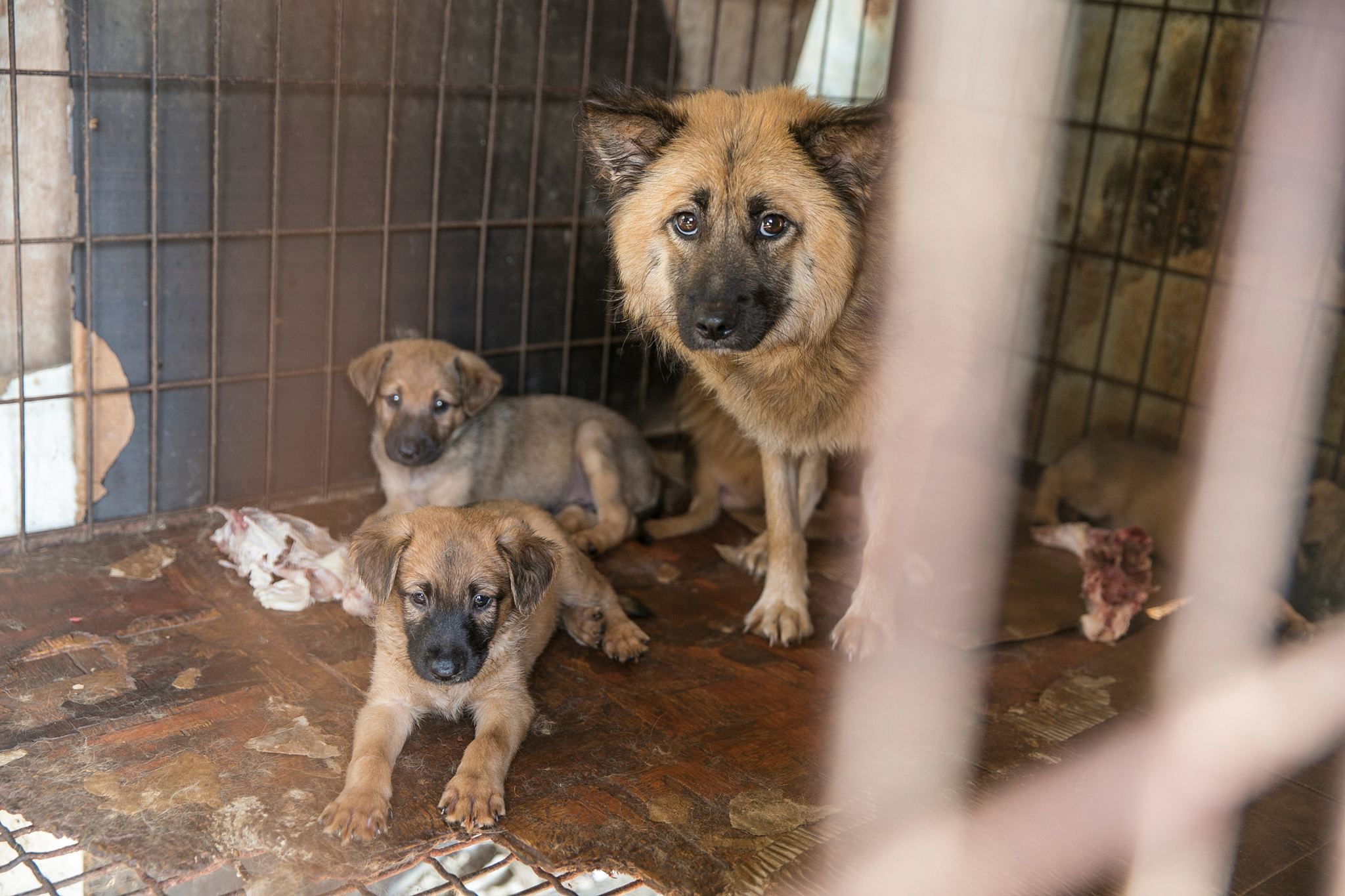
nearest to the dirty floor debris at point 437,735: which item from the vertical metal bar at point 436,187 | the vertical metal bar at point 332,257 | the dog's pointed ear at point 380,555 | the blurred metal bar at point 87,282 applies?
the blurred metal bar at point 87,282

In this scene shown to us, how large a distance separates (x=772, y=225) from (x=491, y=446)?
1621mm

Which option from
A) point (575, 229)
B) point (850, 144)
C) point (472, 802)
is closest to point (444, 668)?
point (472, 802)

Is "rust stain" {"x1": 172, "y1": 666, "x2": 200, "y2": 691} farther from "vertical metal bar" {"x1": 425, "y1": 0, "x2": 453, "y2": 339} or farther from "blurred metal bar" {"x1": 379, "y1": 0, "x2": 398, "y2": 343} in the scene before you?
"vertical metal bar" {"x1": 425, "y1": 0, "x2": 453, "y2": 339}

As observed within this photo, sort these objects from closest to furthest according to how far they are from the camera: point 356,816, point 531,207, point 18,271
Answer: point 356,816
point 18,271
point 531,207

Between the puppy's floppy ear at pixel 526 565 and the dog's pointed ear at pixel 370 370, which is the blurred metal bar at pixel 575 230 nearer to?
the dog's pointed ear at pixel 370 370

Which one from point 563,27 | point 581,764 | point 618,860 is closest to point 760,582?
point 581,764

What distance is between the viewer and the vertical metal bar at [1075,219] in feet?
18.1

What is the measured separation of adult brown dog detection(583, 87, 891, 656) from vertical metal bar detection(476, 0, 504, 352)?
130 centimetres

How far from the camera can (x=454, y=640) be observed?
299 cm

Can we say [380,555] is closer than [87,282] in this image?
Yes

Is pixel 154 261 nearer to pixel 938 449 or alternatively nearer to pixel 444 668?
pixel 444 668

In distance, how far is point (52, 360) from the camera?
161 inches

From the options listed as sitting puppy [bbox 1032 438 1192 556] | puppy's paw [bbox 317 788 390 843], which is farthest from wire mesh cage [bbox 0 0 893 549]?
sitting puppy [bbox 1032 438 1192 556]

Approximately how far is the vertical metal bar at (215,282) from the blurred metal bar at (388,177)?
0.64 m
